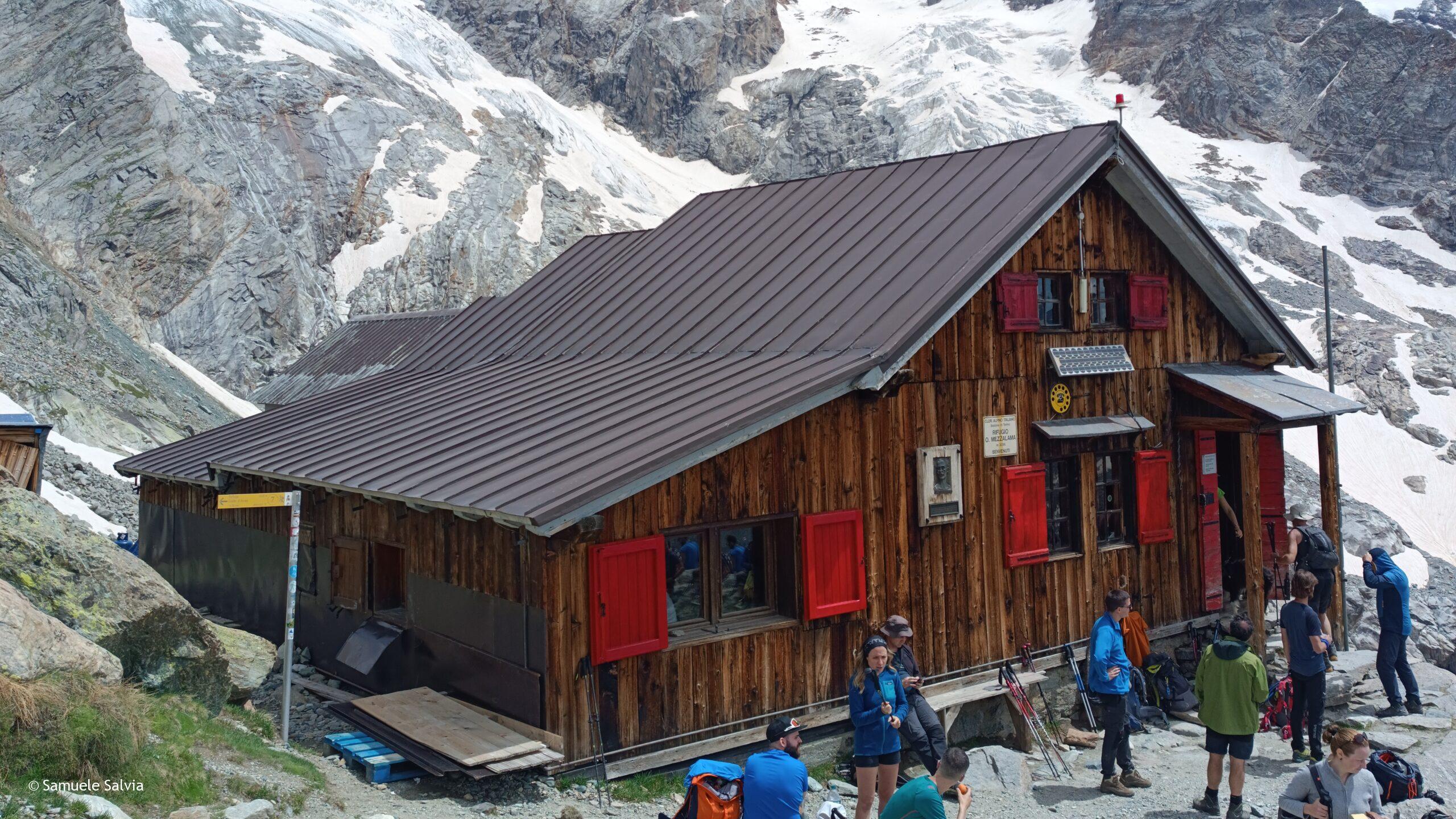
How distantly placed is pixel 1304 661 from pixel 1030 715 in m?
2.80

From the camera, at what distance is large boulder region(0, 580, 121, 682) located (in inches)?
297

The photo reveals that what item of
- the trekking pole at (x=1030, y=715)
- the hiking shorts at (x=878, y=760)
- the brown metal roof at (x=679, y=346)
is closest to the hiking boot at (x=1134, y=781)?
the trekking pole at (x=1030, y=715)

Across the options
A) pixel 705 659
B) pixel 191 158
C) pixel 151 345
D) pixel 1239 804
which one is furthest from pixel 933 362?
pixel 191 158

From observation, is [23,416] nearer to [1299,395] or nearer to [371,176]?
[1299,395]

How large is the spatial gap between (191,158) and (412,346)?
39.3 meters

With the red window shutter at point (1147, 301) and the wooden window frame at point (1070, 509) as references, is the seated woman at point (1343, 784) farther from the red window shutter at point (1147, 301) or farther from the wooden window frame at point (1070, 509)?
the red window shutter at point (1147, 301)

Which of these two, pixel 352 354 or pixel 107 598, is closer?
pixel 107 598

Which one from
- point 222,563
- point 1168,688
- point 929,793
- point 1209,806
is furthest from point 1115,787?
point 222,563

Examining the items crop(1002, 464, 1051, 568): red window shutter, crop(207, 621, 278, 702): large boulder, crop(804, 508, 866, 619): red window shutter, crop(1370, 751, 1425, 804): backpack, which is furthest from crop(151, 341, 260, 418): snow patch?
crop(1370, 751, 1425, 804): backpack

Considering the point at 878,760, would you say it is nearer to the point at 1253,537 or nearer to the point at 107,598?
the point at 107,598

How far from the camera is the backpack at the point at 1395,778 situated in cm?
919

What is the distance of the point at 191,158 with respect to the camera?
181 feet

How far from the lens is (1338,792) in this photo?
25.2 feet

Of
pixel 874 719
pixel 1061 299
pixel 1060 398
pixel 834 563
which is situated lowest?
pixel 874 719
